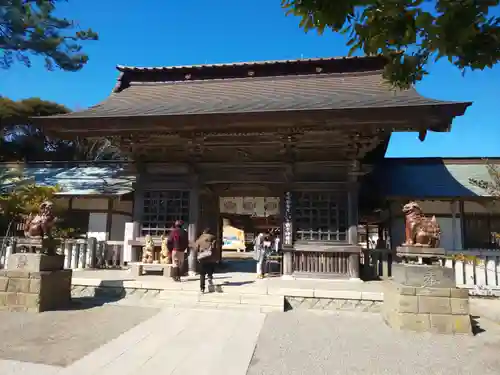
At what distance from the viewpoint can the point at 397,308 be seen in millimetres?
5781

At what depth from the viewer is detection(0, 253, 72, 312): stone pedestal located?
645 cm

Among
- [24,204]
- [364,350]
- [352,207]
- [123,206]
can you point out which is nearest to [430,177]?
[352,207]

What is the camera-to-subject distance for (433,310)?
5.66 meters

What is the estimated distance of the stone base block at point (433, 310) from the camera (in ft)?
18.4

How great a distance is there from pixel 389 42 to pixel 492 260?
799 centimetres

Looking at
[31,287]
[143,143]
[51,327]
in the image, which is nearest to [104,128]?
[143,143]

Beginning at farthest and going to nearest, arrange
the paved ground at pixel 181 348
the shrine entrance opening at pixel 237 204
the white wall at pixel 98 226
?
the white wall at pixel 98 226 < the shrine entrance opening at pixel 237 204 < the paved ground at pixel 181 348

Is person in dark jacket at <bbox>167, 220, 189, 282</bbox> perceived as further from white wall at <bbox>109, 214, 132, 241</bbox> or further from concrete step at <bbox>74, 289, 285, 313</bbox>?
white wall at <bbox>109, 214, 132, 241</bbox>

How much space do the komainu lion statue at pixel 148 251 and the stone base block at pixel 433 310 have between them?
6669 mm

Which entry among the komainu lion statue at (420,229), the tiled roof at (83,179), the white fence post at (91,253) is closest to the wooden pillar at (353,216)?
the komainu lion statue at (420,229)

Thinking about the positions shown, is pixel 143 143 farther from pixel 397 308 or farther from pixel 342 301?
pixel 397 308

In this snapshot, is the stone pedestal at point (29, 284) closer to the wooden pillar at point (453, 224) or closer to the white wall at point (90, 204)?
the white wall at point (90, 204)

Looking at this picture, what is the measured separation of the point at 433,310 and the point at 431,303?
114mm

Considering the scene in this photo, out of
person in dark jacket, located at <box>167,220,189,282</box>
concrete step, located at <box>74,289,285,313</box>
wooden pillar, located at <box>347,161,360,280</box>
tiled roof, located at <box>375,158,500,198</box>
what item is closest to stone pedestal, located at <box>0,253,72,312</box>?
concrete step, located at <box>74,289,285,313</box>
